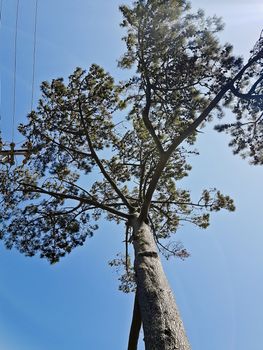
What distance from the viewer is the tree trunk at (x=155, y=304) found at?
3.39m

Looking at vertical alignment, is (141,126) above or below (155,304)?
above

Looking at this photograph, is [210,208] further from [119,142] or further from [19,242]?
[19,242]

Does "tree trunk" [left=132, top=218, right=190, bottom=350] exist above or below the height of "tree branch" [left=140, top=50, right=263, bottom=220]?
below

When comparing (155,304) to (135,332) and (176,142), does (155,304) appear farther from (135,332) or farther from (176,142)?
(176,142)

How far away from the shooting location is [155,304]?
3.97 m

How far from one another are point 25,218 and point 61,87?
116 inches

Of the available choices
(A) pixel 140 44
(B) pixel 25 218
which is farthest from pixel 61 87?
(B) pixel 25 218

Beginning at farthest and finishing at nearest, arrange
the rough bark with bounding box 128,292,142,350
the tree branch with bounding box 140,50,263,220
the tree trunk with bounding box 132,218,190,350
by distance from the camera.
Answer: the tree branch with bounding box 140,50,263,220 → the rough bark with bounding box 128,292,142,350 → the tree trunk with bounding box 132,218,190,350

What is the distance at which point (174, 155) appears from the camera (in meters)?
8.48

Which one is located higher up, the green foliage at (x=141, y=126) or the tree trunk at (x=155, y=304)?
the green foliage at (x=141, y=126)

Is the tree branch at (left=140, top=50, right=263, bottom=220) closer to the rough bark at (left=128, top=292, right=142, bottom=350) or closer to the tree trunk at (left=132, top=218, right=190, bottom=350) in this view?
the tree trunk at (left=132, top=218, right=190, bottom=350)

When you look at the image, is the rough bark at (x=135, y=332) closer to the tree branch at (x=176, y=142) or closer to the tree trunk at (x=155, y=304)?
the tree trunk at (x=155, y=304)

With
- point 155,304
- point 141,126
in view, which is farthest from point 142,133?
point 155,304

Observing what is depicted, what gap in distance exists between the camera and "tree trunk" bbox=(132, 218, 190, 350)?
339 centimetres
